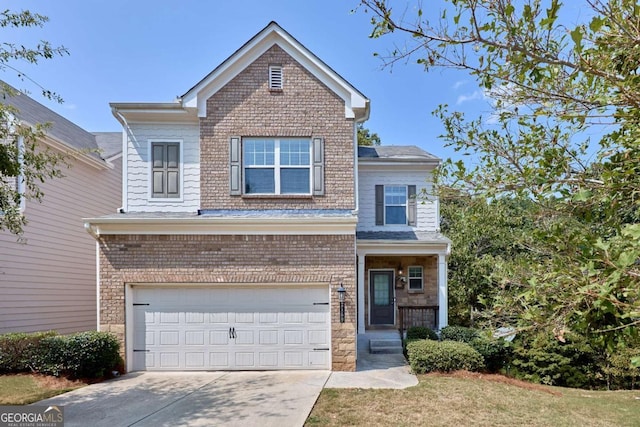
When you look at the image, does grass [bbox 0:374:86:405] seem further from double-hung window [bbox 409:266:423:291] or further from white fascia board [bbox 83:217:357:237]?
double-hung window [bbox 409:266:423:291]

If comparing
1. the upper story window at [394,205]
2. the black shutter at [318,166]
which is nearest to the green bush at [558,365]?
the upper story window at [394,205]

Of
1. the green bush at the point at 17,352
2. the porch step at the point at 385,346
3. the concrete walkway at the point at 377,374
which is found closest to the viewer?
the concrete walkway at the point at 377,374

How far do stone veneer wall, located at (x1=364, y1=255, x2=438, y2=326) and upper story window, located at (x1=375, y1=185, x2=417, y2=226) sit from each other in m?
1.43

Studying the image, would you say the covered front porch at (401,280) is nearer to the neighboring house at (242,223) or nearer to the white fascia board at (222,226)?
the neighboring house at (242,223)

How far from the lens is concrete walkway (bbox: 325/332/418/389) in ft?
26.1

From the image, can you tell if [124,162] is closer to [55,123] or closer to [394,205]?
[55,123]

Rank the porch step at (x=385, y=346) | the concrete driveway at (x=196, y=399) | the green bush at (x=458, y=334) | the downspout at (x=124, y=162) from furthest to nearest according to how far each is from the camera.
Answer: the porch step at (x=385, y=346) < the green bush at (x=458, y=334) < the downspout at (x=124, y=162) < the concrete driveway at (x=196, y=399)

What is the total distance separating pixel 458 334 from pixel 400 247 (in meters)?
3.06

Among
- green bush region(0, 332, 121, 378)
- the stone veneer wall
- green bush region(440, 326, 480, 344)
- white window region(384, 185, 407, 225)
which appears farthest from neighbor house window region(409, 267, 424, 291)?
green bush region(0, 332, 121, 378)

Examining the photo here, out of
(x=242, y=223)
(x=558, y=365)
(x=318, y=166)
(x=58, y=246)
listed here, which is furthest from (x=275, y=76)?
(x=558, y=365)

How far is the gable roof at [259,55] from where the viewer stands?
9.77 meters

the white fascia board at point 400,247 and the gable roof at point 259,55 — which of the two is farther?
the white fascia board at point 400,247

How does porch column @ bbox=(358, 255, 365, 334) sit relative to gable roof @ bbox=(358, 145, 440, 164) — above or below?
below

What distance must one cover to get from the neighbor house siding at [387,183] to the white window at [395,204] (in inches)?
7.1
